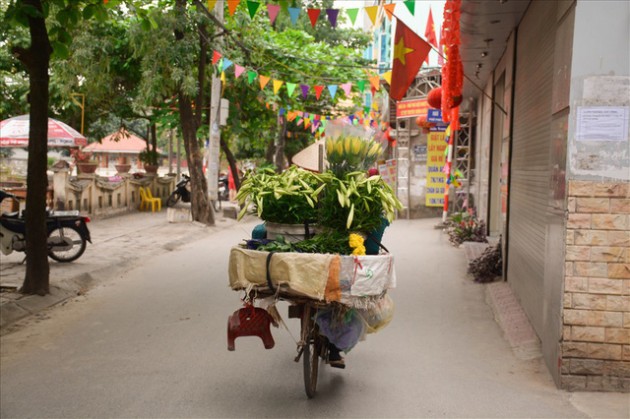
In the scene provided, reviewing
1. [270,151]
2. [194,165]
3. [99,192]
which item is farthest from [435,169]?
[270,151]

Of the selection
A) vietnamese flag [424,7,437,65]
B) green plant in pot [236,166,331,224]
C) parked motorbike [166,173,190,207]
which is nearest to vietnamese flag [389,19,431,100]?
green plant in pot [236,166,331,224]

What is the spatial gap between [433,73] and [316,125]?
18.2 ft

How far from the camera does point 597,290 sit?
188 inches

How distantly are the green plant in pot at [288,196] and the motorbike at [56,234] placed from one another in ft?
21.0

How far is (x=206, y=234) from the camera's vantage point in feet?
54.6

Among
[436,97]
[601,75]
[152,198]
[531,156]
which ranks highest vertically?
[436,97]

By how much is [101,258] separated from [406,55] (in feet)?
21.7

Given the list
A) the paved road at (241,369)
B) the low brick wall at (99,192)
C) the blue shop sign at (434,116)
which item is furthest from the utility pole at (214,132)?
the paved road at (241,369)

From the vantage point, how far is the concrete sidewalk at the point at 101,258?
306 inches

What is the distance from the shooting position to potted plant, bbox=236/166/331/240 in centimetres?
462

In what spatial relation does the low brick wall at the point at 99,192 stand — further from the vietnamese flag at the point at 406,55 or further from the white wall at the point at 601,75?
the white wall at the point at 601,75

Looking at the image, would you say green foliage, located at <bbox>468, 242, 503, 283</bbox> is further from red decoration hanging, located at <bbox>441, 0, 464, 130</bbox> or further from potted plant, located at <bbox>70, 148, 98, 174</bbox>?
potted plant, located at <bbox>70, 148, 98, 174</bbox>

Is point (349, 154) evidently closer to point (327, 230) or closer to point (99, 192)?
point (327, 230)

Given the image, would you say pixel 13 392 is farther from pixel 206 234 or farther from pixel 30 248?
pixel 206 234
